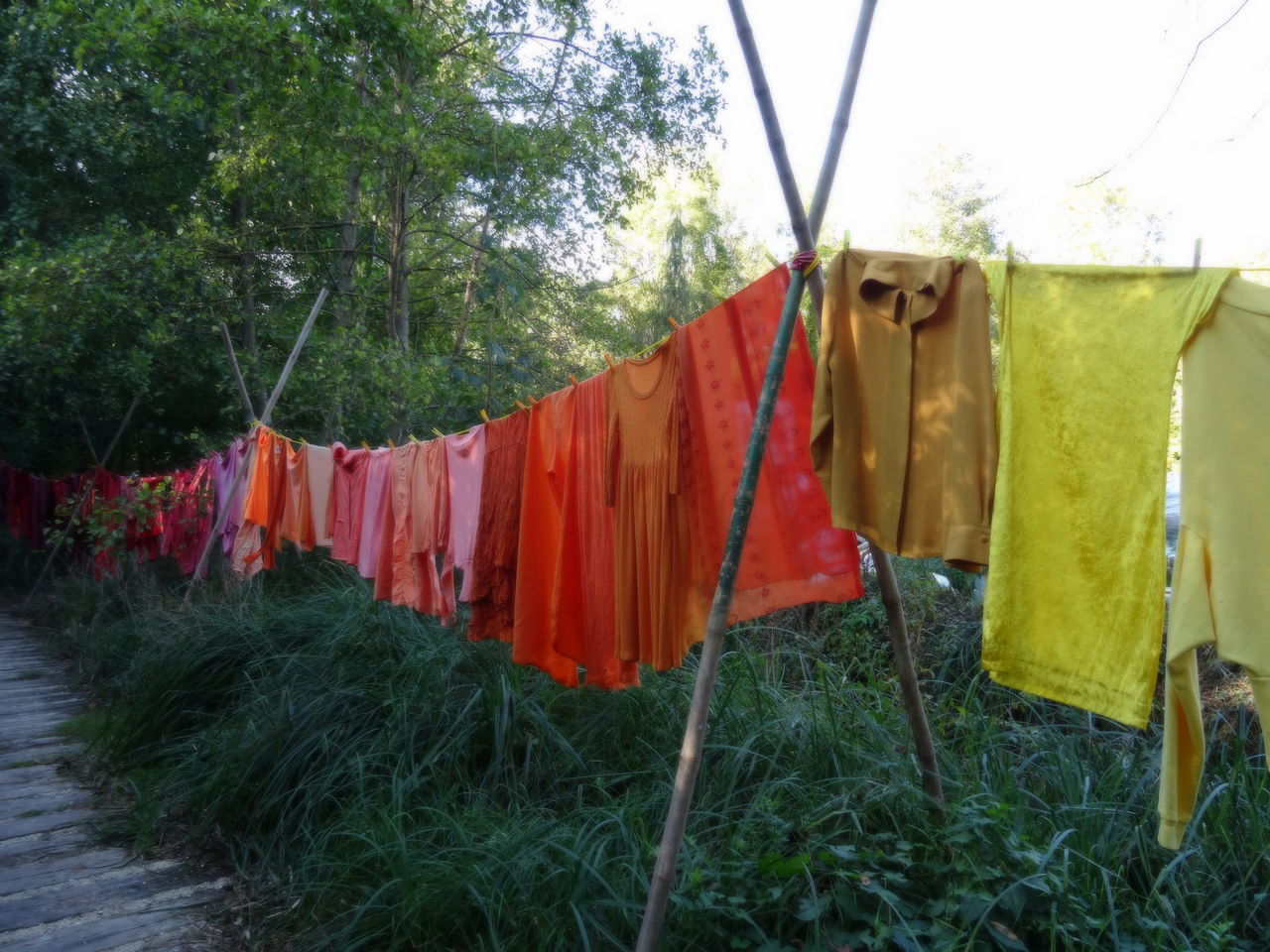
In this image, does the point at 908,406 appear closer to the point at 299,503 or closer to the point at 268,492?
the point at 299,503

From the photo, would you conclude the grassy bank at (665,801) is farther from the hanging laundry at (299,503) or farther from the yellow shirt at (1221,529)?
the hanging laundry at (299,503)

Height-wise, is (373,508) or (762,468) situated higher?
(762,468)

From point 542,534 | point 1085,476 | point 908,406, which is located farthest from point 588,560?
point 1085,476

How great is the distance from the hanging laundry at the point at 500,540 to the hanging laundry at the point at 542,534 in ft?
0.31

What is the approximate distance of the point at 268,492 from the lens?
22.3 ft

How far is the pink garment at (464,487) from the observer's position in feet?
14.3

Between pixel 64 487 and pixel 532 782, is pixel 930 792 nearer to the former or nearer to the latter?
pixel 532 782

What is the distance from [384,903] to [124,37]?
20.1 feet

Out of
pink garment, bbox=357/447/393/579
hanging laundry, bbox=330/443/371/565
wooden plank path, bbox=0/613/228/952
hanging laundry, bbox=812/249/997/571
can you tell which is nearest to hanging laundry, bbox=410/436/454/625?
pink garment, bbox=357/447/393/579

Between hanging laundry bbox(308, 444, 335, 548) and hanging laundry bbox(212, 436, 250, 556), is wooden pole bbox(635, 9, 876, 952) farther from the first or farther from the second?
hanging laundry bbox(212, 436, 250, 556)

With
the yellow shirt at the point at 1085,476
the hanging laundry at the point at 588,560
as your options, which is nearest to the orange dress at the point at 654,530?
the hanging laundry at the point at 588,560

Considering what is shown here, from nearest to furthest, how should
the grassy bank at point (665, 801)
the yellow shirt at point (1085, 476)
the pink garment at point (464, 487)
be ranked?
the yellow shirt at point (1085, 476)
the grassy bank at point (665, 801)
the pink garment at point (464, 487)

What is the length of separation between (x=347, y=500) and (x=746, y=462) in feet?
13.8

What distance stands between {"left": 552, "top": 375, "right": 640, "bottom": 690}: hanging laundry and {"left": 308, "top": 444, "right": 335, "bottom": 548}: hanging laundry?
3.39 meters
